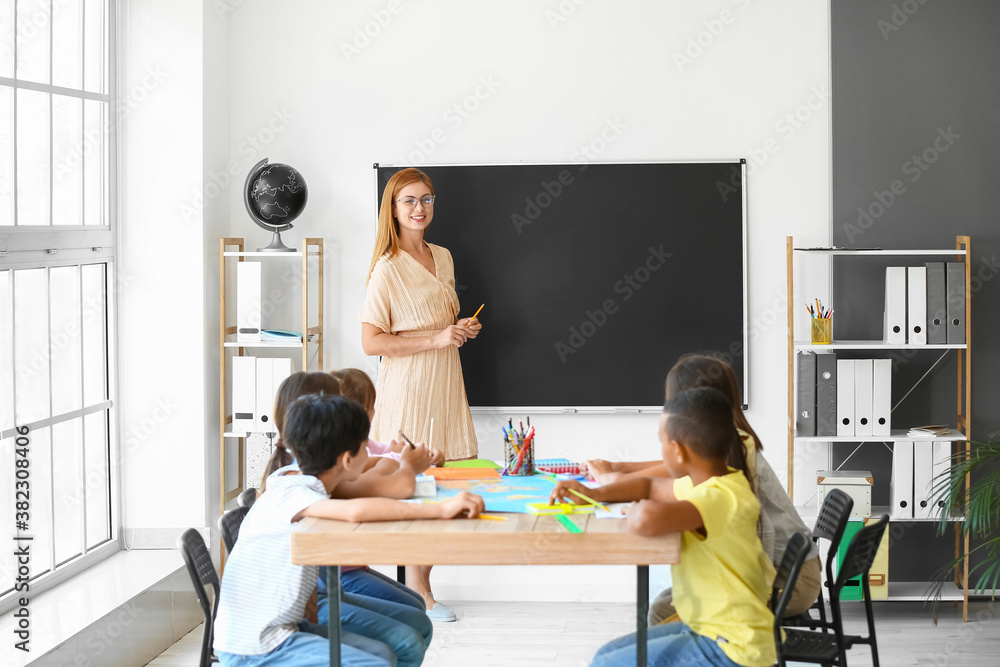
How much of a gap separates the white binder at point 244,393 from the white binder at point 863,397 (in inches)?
101

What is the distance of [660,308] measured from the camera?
435 centimetres

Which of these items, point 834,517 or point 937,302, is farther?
point 937,302

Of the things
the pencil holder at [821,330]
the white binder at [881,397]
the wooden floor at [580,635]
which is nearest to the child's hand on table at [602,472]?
the wooden floor at [580,635]

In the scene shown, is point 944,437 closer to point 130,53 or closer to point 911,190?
point 911,190

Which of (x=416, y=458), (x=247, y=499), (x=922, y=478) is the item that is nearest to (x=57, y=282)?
(x=247, y=499)

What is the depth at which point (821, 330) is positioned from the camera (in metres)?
4.05

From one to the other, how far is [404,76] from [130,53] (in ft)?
3.87

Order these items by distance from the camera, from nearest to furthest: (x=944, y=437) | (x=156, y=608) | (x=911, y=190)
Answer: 1. (x=156, y=608)
2. (x=944, y=437)
3. (x=911, y=190)

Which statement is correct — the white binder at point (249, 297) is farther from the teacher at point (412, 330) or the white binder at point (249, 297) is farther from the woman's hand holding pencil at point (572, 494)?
the woman's hand holding pencil at point (572, 494)

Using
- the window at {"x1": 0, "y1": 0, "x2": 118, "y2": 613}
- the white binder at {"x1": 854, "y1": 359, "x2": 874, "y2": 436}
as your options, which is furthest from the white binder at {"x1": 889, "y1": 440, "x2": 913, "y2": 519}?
the window at {"x1": 0, "y1": 0, "x2": 118, "y2": 613}

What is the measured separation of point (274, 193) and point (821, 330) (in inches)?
93.8

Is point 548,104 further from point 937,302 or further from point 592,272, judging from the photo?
point 937,302

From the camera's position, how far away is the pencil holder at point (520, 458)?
274 centimetres

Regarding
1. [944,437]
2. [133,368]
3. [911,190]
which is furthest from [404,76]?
Result: [944,437]
